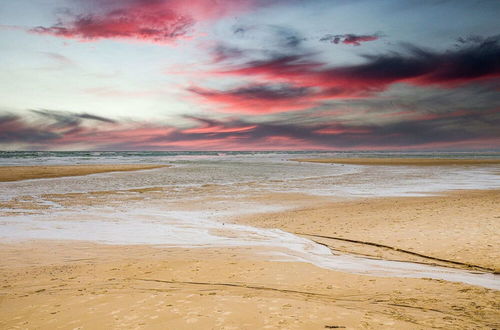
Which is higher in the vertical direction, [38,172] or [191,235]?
[38,172]

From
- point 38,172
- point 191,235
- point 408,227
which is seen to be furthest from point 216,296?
point 38,172

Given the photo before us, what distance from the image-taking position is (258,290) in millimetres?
7520

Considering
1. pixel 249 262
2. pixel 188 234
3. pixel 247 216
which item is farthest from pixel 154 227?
pixel 249 262

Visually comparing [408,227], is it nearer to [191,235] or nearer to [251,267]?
[251,267]

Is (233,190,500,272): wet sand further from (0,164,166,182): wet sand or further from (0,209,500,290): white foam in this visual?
(0,164,166,182): wet sand

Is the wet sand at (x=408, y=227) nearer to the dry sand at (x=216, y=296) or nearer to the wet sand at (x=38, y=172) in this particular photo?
the dry sand at (x=216, y=296)

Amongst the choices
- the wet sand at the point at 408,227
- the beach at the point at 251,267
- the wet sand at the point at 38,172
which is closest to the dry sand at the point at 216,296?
the beach at the point at 251,267

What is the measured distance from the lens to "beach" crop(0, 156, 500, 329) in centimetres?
618

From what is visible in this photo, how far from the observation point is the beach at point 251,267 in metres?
6.18

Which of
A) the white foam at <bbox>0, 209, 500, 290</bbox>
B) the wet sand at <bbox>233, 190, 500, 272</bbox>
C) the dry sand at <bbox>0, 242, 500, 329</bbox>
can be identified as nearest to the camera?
the dry sand at <bbox>0, 242, 500, 329</bbox>

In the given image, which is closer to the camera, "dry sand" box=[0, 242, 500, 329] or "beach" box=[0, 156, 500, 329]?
"dry sand" box=[0, 242, 500, 329]

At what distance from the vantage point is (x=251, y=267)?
9.24m

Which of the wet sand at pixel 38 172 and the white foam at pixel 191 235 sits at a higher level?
the wet sand at pixel 38 172

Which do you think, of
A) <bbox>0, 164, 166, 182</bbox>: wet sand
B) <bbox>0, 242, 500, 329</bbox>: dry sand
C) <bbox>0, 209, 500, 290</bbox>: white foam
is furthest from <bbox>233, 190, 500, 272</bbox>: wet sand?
<bbox>0, 164, 166, 182</bbox>: wet sand
